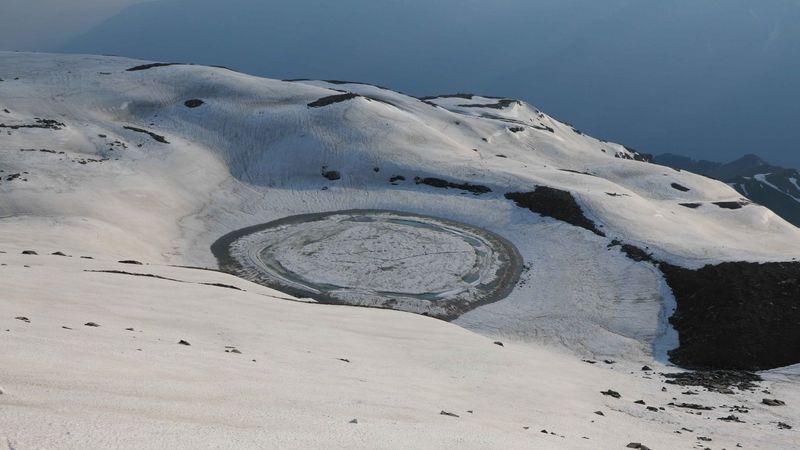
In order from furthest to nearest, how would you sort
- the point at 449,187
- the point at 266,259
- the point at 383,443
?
the point at 449,187
the point at 266,259
the point at 383,443

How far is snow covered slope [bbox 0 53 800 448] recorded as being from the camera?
16.2 meters

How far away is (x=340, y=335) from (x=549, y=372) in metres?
10.2

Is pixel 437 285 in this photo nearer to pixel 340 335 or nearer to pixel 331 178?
pixel 340 335

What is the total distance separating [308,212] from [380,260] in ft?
58.4

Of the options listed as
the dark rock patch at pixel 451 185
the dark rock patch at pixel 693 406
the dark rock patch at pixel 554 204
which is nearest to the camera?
the dark rock patch at pixel 693 406

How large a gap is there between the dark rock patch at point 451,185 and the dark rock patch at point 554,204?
12.4ft

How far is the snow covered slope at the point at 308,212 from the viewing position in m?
16.2

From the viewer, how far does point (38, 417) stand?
7.42m

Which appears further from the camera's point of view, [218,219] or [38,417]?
[218,219]

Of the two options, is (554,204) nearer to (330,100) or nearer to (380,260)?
(380,260)

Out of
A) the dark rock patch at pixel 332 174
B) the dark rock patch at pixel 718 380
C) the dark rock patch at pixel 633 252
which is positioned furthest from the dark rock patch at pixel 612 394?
the dark rock patch at pixel 332 174

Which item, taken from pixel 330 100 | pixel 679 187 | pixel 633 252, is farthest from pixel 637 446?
pixel 679 187

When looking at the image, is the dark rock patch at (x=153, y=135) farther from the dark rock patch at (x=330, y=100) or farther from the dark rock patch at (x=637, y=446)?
the dark rock patch at (x=637, y=446)

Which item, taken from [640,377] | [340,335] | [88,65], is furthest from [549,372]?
[88,65]
